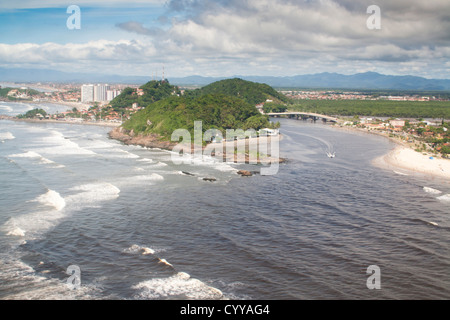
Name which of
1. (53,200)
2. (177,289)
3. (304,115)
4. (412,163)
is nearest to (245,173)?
(53,200)

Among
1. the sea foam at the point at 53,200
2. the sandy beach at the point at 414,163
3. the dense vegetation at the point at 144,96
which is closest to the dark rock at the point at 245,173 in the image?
the sandy beach at the point at 414,163

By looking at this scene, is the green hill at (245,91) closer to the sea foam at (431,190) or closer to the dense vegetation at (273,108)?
the dense vegetation at (273,108)

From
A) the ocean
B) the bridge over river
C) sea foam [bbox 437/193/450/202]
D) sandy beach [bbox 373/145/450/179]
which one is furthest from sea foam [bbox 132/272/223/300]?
the bridge over river

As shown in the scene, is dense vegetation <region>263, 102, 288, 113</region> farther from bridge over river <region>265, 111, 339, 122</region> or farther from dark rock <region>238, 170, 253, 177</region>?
dark rock <region>238, 170, 253, 177</region>
